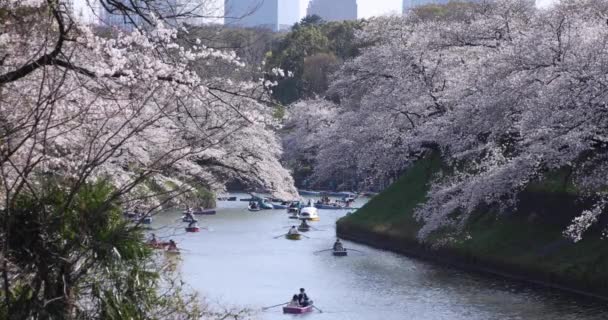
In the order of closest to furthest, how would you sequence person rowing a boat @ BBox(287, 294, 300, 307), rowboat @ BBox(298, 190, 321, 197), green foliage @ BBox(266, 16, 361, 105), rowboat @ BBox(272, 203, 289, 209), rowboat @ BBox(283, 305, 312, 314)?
rowboat @ BBox(283, 305, 312, 314), person rowing a boat @ BBox(287, 294, 300, 307), rowboat @ BBox(272, 203, 289, 209), rowboat @ BBox(298, 190, 321, 197), green foliage @ BBox(266, 16, 361, 105)

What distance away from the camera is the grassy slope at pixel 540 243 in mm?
20266

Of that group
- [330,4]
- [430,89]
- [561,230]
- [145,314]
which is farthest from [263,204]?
[330,4]

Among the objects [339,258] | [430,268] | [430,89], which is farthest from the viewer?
[430,89]

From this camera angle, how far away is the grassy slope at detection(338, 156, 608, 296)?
20.3 m

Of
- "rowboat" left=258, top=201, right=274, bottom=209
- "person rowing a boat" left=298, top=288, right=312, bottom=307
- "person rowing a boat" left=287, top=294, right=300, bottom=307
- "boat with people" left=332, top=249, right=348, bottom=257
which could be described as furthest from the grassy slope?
"rowboat" left=258, top=201, right=274, bottom=209

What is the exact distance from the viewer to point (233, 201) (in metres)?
49.8

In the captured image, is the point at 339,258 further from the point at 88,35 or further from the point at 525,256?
the point at 88,35

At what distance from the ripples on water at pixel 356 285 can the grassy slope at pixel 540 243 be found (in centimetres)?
53

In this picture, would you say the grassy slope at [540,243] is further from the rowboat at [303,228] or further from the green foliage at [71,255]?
the green foliage at [71,255]

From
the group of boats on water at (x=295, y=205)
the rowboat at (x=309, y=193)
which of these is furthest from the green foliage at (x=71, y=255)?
the rowboat at (x=309, y=193)

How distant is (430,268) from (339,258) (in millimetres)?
3461

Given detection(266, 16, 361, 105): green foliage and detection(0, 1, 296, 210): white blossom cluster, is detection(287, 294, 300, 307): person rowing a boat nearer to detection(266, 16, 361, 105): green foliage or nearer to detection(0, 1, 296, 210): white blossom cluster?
detection(0, 1, 296, 210): white blossom cluster

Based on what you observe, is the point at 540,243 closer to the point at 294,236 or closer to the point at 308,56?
the point at 294,236

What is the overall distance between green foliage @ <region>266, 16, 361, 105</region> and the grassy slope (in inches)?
1248
